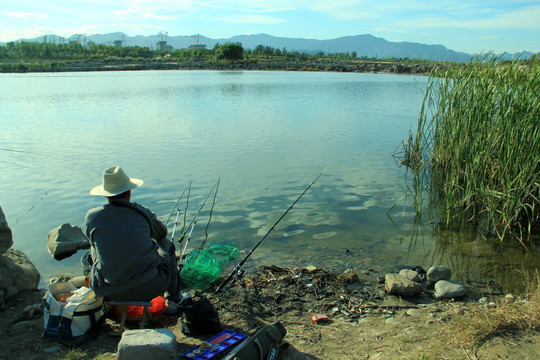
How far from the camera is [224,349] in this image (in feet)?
11.0

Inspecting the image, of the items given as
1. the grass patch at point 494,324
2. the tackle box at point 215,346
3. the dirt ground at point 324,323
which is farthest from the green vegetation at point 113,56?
the tackle box at point 215,346

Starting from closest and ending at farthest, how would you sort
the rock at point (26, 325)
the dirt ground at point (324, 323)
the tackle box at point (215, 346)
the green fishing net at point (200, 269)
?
the tackle box at point (215, 346)
the dirt ground at point (324, 323)
the rock at point (26, 325)
the green fishing net at point (200, 269)

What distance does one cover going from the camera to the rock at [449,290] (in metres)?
4.79

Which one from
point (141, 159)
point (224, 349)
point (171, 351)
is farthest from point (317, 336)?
point (141, 159)

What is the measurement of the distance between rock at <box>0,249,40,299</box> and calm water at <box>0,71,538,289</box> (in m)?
0.76

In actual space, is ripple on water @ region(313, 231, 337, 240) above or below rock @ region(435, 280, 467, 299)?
below

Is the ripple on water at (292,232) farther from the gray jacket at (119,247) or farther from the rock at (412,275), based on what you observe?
the gray jacket at (119,247)

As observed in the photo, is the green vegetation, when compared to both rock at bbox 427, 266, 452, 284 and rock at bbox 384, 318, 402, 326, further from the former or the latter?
rock at bbox 384, 318, 402, 326

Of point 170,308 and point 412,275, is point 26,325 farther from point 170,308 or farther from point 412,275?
point 412,275

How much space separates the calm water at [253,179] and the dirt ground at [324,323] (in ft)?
3.04

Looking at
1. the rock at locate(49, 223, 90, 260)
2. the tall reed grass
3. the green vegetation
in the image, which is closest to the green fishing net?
the rock at locate(49, 223, 90, 260)

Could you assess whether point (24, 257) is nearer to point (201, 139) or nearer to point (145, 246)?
point (145, 246)

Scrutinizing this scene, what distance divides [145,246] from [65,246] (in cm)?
324

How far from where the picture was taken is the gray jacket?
3.46 m
